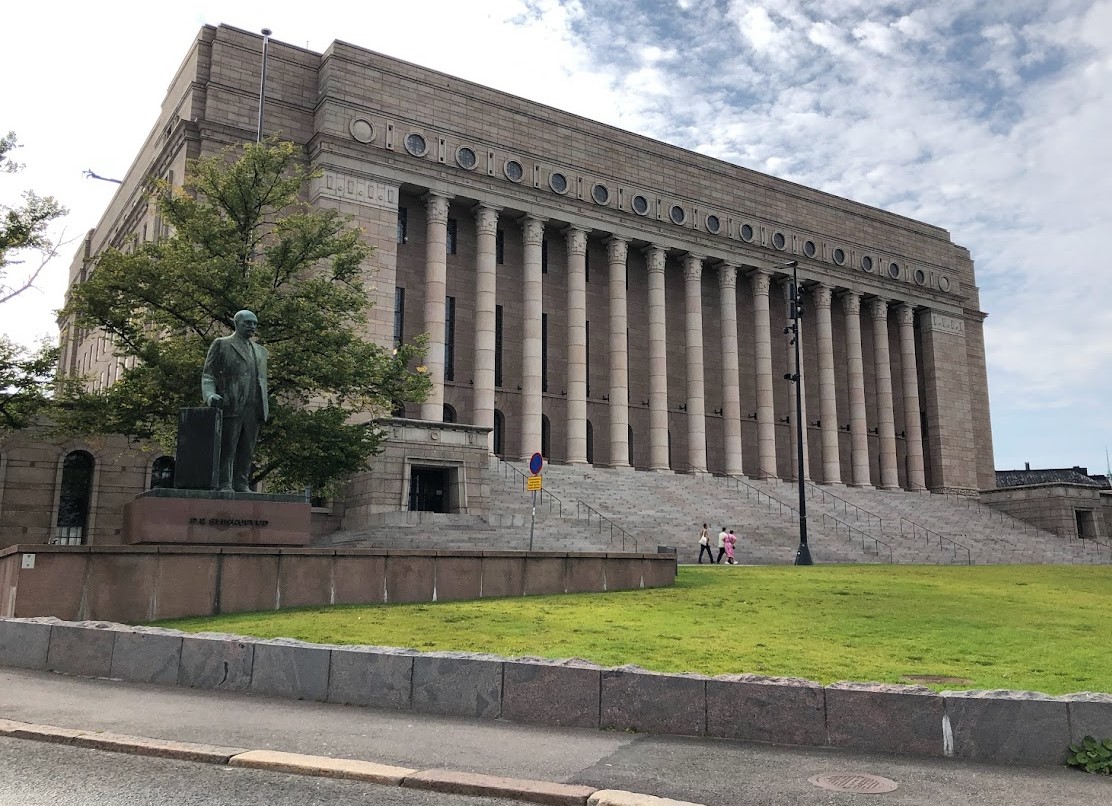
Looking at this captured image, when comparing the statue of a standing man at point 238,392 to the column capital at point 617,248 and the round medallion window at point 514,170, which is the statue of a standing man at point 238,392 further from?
the column capital at point 617,248

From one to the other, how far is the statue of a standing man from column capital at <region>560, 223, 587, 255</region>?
36145 millimetres

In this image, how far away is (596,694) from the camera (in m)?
9.29

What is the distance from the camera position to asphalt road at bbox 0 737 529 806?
6.73 meters

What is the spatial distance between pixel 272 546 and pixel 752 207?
4867 centimetres

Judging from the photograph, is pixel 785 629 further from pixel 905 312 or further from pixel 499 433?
pixel 905 312

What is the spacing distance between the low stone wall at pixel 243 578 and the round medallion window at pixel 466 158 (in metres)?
32.9

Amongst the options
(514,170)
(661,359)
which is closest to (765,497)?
(661,359)

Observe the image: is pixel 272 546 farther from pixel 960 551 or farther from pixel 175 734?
pixel 960 551

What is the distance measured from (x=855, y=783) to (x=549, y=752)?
256 cm

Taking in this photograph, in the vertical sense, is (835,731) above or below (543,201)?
below

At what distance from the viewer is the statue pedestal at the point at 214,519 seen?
15.8 meters

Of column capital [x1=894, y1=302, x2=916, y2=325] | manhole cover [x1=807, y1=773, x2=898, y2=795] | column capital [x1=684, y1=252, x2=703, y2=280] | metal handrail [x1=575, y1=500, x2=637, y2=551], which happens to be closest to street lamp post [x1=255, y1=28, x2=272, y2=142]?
metal handrail [x1=575, y1=500, x2=637, y2=551]

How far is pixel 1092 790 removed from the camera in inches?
285

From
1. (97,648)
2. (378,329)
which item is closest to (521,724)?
(97,648)
